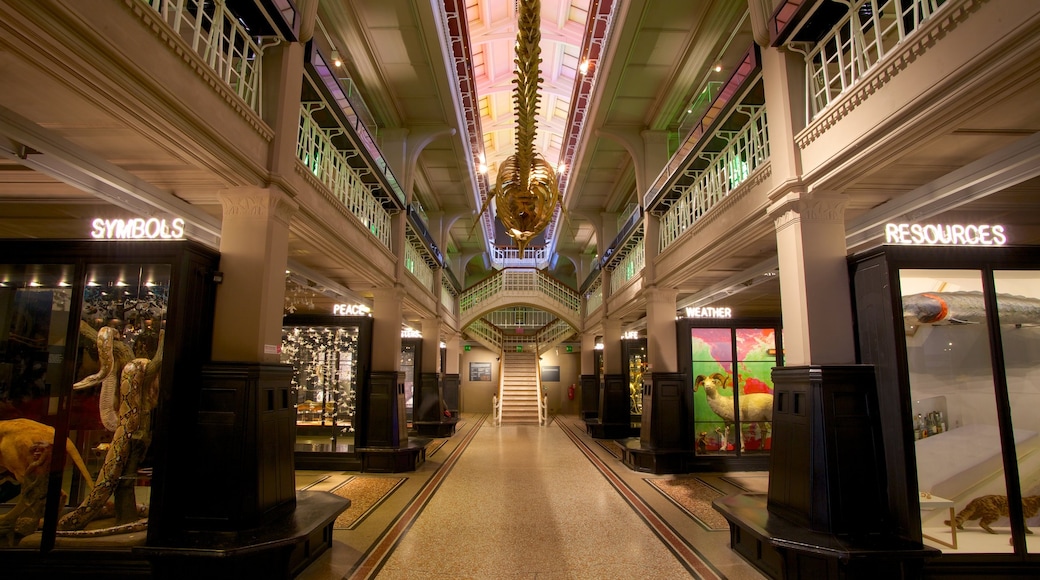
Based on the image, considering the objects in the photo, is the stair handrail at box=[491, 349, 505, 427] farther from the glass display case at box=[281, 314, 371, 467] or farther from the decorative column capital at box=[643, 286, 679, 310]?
the decorative column capital at box=[643, 286, 679, 310]

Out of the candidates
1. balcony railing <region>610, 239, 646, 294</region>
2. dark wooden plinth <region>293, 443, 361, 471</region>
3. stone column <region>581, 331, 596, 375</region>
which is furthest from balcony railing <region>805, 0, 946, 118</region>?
stone column <region>581, 331, 596, 375</region>

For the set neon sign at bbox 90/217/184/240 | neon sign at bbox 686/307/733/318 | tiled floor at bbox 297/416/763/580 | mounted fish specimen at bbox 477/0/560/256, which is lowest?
tiled floor at bbox 297/416/763/580

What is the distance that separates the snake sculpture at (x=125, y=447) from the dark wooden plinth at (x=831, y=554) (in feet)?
15.6

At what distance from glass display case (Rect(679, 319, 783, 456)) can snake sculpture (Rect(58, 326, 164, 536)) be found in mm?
7296

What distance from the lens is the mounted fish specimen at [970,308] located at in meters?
4.04

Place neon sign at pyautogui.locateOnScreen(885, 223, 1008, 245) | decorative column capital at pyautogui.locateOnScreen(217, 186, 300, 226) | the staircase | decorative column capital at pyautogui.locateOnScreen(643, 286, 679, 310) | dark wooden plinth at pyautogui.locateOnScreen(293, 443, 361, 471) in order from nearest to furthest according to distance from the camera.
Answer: neon sign at pyautogui.locateOnScreen(885, 223, 1008, 245) < decorative column capital at pyautogui.locateOnScreen(217, 186, 300, 226) < dark wooden plinth at pyautogui.locateOnScreen(293, 443, 361, 471) < decorative column capital at pyautogui.locateOnScreen(643, 286, 679, 310) < the staircase

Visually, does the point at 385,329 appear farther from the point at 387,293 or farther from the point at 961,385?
the point at 961,385

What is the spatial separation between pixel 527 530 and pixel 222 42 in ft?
16.6

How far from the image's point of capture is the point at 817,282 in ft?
13.5

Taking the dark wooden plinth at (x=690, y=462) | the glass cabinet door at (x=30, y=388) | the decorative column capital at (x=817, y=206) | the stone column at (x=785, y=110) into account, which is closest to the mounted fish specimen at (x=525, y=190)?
the stone column at (x=785, y=110)

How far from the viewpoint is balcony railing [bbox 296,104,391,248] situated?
558cm

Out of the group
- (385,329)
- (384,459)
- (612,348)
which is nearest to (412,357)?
(385,329)

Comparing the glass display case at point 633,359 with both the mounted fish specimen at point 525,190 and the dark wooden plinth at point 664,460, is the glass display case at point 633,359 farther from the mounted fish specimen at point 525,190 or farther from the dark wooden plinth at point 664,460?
the mounted fish specimen at point 525,190

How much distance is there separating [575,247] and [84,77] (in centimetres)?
1775
